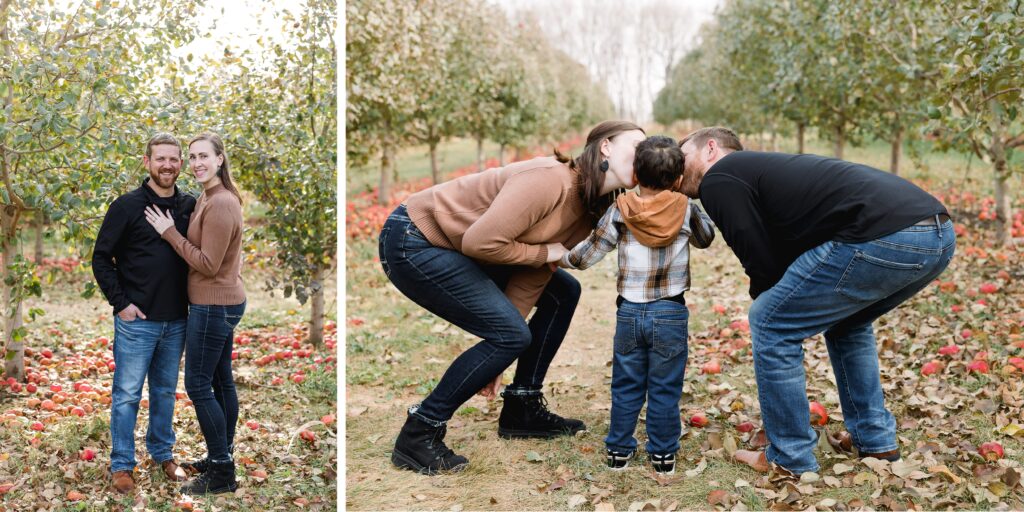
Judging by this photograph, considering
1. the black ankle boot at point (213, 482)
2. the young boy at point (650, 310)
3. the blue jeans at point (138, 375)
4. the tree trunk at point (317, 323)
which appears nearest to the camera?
the young boy at point (650, 310)

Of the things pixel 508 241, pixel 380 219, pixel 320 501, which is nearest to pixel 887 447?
pixel 508 241

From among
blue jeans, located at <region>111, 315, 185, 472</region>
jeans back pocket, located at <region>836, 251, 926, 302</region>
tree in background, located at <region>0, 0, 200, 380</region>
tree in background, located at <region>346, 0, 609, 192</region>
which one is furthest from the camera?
tree in background, located at <region>346, 0, 609, 192</region>

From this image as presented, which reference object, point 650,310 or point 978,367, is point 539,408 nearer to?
point 650,310

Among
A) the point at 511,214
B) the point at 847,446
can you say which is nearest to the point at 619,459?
the point at 847,446

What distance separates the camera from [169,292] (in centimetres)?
387

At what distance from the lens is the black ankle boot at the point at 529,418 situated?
407 centimetres

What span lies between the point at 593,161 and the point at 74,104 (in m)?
2.89

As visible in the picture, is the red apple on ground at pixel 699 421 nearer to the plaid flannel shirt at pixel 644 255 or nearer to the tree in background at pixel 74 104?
the plaid flannel shirt at pixel 644 255

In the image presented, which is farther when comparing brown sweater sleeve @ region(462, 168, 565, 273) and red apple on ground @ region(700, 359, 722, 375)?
red apple on ground @ region(700, 359, 722, 375)

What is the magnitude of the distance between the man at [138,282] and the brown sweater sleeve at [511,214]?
5.02ft

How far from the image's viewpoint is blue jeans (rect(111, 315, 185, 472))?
3.84 metres

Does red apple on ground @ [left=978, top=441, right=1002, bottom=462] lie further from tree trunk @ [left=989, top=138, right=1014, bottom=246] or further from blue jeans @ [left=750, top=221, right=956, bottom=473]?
tree trunk @ [left=989, top=138, right=1014, bottom=246]

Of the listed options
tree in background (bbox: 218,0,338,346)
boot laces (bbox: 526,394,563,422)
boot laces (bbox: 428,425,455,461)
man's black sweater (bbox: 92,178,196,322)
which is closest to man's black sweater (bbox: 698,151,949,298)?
boot laces (bbox: 526,394,563,422)

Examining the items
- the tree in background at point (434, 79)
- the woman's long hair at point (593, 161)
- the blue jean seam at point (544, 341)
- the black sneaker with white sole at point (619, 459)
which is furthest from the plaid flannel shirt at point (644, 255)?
the tree in background at point (434, 79)
